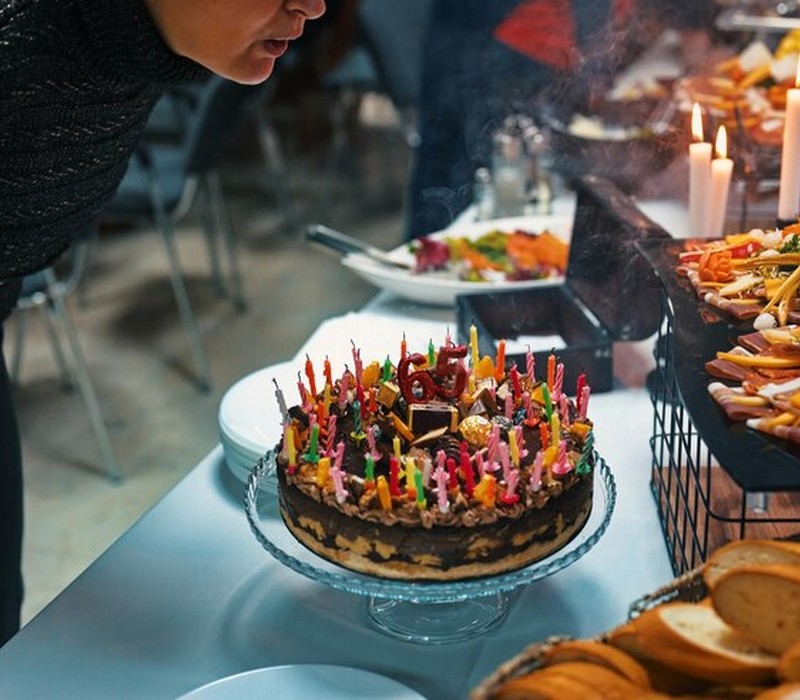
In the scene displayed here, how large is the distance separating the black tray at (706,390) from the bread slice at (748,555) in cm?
4

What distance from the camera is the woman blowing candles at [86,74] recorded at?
1035 mm

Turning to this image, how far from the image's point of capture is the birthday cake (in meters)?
0.90

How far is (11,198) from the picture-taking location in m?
1.15

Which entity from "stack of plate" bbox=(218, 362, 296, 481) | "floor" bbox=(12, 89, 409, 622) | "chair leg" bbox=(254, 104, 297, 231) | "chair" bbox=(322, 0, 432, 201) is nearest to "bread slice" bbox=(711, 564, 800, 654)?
"stack of plate" bbox=(218, 362, 296, 481)

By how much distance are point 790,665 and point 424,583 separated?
300 mm

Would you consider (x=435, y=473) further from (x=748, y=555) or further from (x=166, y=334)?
(x=166, y=334)

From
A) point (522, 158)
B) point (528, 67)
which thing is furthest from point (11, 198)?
point (528, 67)

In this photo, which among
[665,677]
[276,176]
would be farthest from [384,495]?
[276,176]

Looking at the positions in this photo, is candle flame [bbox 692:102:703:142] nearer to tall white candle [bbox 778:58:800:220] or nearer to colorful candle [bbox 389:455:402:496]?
tall white candle [bbox 778:58:800:220]

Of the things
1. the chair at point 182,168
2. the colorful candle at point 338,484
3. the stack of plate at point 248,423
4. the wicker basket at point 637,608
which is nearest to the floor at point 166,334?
the chair at point 182,168

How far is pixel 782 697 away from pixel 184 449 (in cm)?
238

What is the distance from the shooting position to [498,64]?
8.97 ft

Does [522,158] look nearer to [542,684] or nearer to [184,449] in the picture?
[184,449]

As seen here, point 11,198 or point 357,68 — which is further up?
point 11,198
